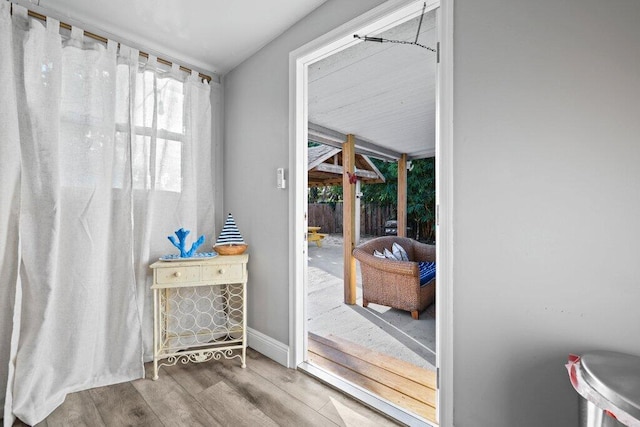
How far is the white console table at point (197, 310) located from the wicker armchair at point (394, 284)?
1615 millimetres

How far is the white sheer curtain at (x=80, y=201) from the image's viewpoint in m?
1.62

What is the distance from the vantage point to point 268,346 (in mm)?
2256

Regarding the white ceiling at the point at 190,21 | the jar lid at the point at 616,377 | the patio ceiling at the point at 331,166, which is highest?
the white ceiling at the point at 190,21

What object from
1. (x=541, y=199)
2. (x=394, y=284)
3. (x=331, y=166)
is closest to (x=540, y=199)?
(x=541, y=199)

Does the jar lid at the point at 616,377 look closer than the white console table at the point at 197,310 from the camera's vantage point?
Yes

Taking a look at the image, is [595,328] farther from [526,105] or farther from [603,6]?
[603,6]

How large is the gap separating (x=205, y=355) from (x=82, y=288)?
0.91 m

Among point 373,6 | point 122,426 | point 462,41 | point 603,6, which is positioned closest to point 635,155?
point 603,6

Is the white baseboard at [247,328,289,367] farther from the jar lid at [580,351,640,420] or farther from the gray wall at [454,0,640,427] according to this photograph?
the jar lid at [580,351,640,420]

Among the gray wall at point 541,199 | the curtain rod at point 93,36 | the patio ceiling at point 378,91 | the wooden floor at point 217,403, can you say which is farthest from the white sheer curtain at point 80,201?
the gray wall at point 541,199

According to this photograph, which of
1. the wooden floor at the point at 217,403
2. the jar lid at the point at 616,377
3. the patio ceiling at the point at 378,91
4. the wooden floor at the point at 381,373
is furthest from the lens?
the patio ceiling at the point at 378,91

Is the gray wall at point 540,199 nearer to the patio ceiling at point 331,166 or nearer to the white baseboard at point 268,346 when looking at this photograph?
the white baseboard at point 268,346

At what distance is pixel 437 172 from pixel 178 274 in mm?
1739

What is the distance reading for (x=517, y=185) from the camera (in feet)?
3.86
